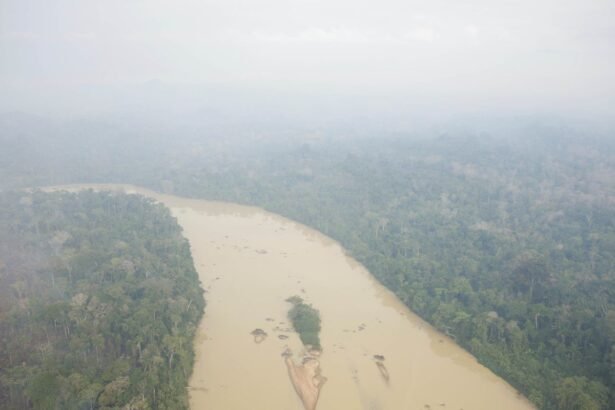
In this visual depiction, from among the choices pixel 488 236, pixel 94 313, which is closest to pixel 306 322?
pixel 94 313

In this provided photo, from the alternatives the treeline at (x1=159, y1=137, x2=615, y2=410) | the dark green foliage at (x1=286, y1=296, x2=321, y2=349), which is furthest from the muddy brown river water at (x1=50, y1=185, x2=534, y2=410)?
the treeline at (x1=159, y1=137, x2=615, y2=410)

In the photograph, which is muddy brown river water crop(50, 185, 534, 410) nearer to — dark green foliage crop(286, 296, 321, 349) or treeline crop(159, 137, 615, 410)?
dark green foliage crop(286, 296, 321, 349)

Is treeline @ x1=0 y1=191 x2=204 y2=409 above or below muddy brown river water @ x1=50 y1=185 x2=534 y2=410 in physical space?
above

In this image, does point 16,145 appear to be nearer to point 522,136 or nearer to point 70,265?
point 70,265

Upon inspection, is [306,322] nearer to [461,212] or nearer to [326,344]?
[326,344]

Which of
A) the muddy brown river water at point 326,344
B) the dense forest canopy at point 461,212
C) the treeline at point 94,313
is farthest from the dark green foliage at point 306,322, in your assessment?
the dense forest canopy at point 461,212

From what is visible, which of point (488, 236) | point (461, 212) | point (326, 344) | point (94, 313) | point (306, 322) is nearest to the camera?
point (94, 313)

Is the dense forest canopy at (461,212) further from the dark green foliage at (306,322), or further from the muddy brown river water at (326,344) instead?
the dark green foliage at (306,322)
